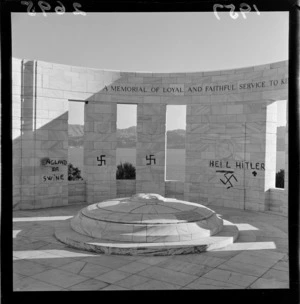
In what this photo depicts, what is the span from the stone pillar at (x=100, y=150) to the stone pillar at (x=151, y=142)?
1.48 m

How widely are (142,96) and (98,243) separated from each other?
36.3 feet

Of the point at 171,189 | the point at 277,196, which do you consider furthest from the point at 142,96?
the point at 277,196

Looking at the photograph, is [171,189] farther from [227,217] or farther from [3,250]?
[3,250]

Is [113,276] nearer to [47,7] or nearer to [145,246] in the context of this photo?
[145,246]

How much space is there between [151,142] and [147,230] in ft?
30.5

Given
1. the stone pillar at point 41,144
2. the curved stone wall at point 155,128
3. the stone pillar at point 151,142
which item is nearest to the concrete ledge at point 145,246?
the stone pillar at point 41,144

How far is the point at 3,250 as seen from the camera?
18.1 ft

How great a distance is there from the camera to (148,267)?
9.36m

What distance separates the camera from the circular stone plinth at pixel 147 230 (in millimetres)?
10500

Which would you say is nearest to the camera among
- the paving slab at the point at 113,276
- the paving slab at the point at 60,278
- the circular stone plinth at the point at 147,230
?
the paving slab at the point at 60,278

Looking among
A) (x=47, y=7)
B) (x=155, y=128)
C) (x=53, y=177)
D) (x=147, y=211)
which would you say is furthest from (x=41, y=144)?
(x=47, y=7)

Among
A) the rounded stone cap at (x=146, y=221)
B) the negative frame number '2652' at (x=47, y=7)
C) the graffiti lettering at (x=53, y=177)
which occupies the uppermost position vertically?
the negative frame number '2652' at (x=47, y=7)

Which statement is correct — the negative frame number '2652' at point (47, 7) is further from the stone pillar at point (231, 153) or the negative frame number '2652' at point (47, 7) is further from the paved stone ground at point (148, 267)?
the stone pillar at point (231, 153)

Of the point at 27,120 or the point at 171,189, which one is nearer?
the point at 27,120
